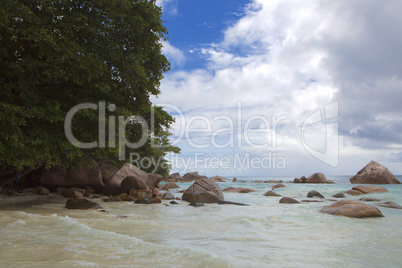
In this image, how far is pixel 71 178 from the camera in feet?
59.4

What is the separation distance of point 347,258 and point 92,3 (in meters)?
10.5

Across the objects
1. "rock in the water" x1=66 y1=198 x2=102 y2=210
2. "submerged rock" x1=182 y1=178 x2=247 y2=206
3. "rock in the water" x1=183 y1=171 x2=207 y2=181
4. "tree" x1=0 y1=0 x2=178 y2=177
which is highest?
"tree" x1=0 y1=0 x2=178 y2=177

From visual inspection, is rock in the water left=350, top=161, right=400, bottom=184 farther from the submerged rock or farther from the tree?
the tree

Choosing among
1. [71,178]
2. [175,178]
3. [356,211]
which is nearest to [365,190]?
→ [356,211]

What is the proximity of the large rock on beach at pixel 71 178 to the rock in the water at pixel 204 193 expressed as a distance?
6.06 meters

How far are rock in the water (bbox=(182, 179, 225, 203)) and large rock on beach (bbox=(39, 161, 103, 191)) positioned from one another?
606 centimetres

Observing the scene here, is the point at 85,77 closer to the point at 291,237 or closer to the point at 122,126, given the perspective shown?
the point at 122,126

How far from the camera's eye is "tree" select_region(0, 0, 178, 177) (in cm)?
851

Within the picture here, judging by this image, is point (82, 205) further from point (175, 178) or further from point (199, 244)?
point (175, 178)

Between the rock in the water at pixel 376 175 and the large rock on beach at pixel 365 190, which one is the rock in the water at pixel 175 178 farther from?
the large rock on beach at pixel 365 190

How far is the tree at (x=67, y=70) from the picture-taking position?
8.51 m

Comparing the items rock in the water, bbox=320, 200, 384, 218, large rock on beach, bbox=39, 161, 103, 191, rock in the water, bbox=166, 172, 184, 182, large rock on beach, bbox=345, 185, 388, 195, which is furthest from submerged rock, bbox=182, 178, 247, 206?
rock in the water, bbox=166, 172, 184, 182

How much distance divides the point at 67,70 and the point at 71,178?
10.6m

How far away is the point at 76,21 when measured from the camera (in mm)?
9852
